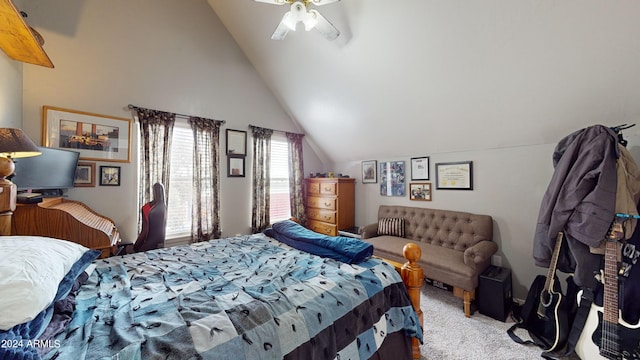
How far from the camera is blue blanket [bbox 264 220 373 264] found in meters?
1.64

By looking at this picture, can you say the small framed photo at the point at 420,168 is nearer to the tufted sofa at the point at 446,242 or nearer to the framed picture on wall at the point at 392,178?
the framed picture on wall at the point at 392,178

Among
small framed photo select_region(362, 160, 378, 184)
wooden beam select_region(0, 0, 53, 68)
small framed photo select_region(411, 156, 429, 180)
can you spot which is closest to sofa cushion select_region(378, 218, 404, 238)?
small framed photo select_region(411, 156, 429, 180)

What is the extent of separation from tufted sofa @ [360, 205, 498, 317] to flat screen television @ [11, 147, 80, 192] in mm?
3504

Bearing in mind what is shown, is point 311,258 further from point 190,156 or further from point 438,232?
point 190,156

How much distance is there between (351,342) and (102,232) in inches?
90.1

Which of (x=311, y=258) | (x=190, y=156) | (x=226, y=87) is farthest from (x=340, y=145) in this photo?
(x=311, y=258)

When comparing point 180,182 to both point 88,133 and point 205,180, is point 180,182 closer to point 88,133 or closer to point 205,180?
point 205,180

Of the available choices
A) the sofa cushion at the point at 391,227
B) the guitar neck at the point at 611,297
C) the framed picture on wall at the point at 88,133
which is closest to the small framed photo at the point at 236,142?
the framed picture on wall at the point at 88,133

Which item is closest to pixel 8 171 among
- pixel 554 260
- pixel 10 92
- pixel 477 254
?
pixel 10 92

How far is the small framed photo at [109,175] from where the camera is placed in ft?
9.04

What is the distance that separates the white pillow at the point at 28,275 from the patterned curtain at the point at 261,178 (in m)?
2.78

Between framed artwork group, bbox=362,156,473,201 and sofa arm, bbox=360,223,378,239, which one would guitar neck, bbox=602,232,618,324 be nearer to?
framed artwork group, bbox=362,156,473,201

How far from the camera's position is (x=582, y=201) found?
163 centimetres

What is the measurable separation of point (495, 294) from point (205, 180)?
3823mm
